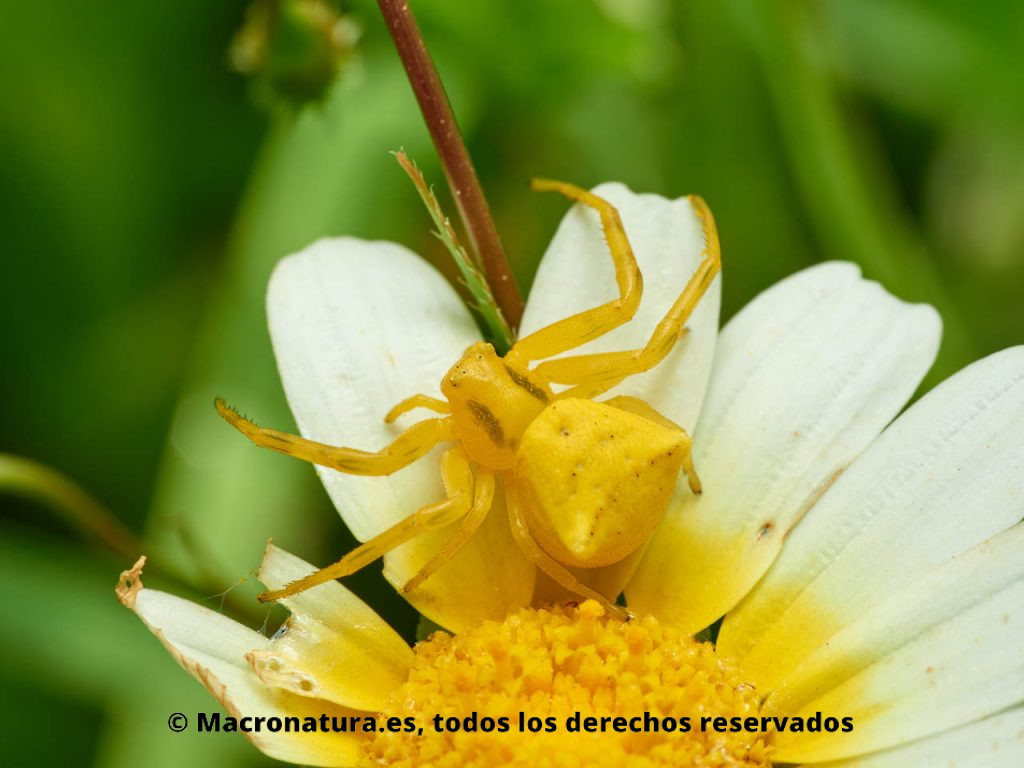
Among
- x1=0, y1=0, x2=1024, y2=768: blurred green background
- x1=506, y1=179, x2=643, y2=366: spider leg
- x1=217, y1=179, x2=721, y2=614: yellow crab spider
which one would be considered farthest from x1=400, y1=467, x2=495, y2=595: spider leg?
x1=0, y1=0, x2=1024, y2=768: blurred green background

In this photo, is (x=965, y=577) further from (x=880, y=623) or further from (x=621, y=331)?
(x=621, y=331)

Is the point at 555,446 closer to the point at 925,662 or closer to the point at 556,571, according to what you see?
the point at 556,571

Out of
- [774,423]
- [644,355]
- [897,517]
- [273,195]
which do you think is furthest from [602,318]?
[273,195]

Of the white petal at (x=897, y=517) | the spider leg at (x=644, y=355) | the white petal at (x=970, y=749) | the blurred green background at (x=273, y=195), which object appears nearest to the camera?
the white petal at (x=970, y=749)

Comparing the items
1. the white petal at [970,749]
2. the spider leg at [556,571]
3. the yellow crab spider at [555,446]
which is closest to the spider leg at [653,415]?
the yellow crab spider at [555,446]

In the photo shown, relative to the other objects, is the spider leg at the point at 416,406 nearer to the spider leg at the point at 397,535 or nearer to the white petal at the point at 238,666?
the spider leg at the point at 397,535

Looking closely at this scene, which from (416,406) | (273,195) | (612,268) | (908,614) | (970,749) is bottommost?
(970,749)

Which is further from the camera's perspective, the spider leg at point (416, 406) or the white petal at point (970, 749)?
the spider leg at point (416, 406)
